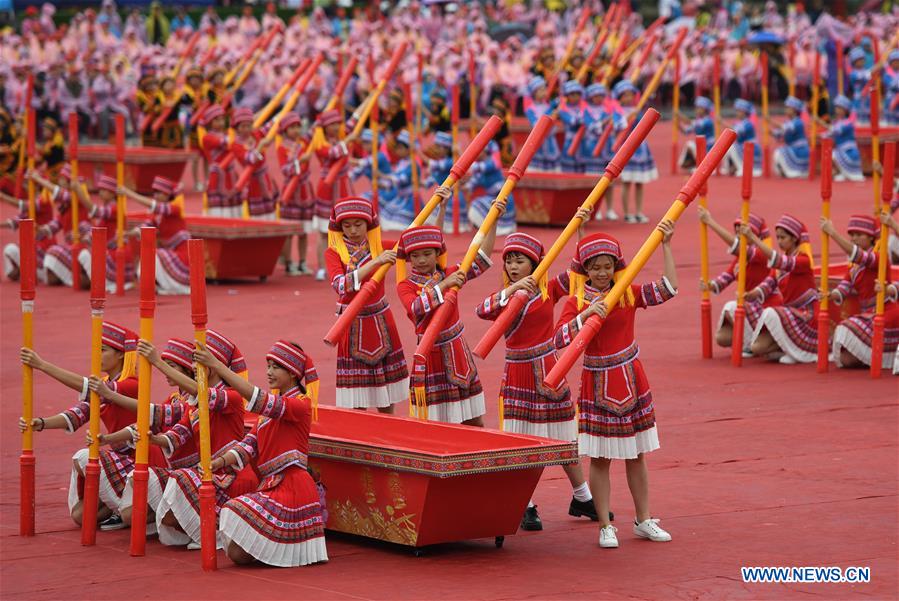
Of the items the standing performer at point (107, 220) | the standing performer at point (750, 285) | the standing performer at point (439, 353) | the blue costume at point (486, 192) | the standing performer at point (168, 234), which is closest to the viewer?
the standing performer at point (439, 353)

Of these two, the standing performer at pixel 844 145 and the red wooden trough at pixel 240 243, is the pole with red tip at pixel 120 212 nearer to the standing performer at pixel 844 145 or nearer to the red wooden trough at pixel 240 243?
the red wooden trough at pixel 240 243

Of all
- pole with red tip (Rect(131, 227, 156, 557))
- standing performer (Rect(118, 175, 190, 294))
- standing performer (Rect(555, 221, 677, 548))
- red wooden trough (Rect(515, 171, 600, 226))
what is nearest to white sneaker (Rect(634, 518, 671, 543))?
standing performer (Rect(555, 221, 677, 548))

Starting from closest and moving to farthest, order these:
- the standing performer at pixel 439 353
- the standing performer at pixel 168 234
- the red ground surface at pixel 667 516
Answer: the red ground surface at pixel 667 516 < the standing performer at pixel 439 353 < the standing performer at pixel 168 234

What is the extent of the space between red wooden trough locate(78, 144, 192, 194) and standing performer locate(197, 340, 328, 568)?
14.9 metres

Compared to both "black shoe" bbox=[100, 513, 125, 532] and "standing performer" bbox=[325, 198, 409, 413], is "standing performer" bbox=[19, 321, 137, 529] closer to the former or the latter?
"black shoe" bbox=[100, 513, 125, 532]

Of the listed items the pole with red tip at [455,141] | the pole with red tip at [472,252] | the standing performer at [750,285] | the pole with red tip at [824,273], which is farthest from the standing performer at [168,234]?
the pole with red tip at [472,252]

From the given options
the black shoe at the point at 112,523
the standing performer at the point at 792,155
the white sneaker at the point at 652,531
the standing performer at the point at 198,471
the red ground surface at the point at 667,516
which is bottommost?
the black shoe at the point at 112,523

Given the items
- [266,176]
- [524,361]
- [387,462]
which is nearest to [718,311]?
[266,176]

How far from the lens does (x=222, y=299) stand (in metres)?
16.2

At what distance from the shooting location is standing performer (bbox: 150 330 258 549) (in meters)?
8.14

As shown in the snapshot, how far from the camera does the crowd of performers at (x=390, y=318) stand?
804 cm

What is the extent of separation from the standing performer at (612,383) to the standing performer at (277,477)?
1252 millimetres

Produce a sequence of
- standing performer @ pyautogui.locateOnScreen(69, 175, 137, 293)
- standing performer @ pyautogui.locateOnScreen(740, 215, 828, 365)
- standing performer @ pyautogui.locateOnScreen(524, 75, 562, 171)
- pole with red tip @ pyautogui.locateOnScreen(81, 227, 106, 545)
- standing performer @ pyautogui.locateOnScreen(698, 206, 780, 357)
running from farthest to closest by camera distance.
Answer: standing performer @ pyautogui.locateOnScreen(524, 75, 562, 171) < standing performer @ pyautogui.locateOnScreen(69, 175, 137, 293) < standing performer @ pyautogui.locateOnScreen(698, 206, 780, 357) < standing performer @ pyautogui.locateOnScreen(740, 215, 828, 365) < pole with red tip @ pyautogui.locateOnScreen(81, 227, 106, 545)

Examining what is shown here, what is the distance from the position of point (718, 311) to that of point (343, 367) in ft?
18.8
